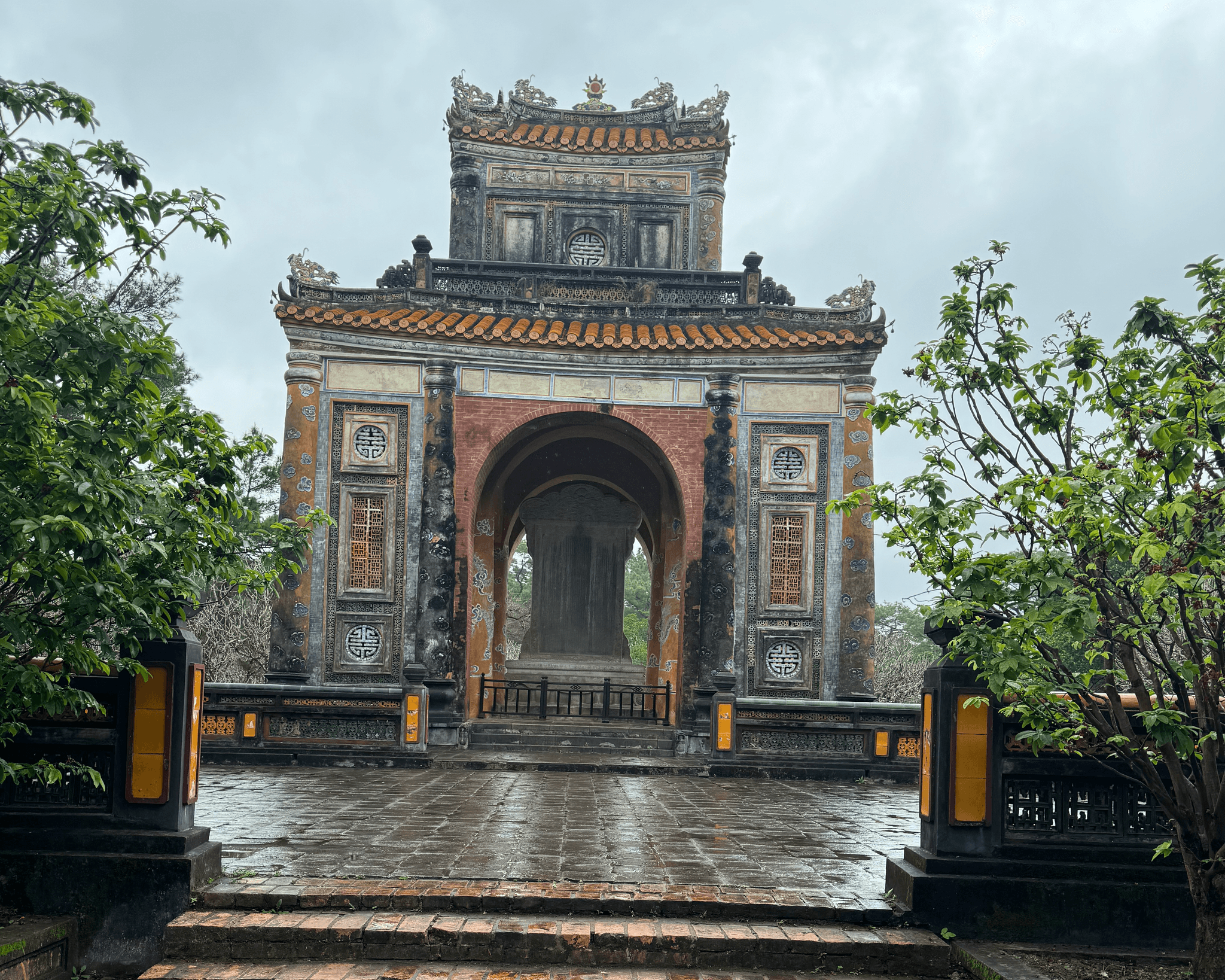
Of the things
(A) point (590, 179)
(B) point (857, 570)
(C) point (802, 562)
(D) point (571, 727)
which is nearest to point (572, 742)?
(D) point (571, 727)

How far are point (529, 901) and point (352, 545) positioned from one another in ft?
35.5

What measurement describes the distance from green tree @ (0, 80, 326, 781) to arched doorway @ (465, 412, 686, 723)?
10.9 meters

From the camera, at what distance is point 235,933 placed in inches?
222

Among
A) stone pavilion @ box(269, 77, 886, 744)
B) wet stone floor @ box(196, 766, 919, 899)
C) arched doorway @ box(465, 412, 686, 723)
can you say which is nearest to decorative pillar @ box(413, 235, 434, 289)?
stone pavilion @ box(269, 77, 886, 744)

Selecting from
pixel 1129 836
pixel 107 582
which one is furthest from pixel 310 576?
pixel 1129 836

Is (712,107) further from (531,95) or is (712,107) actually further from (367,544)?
(367,544)

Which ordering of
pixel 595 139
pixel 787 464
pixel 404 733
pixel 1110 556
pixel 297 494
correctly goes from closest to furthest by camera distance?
pixel 1110 556 < pixel 404 733 < pixel 297 494 < pixel 787 464 < pixel 595 139

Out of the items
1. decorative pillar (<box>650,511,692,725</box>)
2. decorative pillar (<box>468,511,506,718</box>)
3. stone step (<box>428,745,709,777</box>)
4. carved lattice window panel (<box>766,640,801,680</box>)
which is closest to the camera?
stone step (<box>428,745,709,777</box>)

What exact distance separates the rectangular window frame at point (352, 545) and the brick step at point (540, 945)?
1035 cm

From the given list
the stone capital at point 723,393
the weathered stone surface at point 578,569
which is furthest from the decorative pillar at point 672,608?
the stone capital at point 723,393

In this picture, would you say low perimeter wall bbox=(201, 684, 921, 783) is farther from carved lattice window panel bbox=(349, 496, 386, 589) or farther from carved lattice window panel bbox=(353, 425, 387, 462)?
carved lattice window panel bbox=(353, 425, 387, 462)

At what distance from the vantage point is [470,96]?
20.5m

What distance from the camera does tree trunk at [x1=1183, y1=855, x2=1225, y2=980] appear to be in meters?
4.96

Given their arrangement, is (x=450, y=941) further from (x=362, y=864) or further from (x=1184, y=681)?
(x=1184, y=681)
